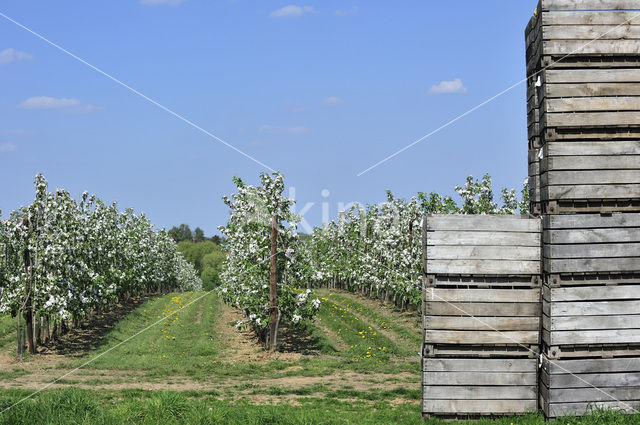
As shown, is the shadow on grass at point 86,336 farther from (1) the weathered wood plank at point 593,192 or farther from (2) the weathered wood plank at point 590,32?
(2) the weathered wood plank at point 590,32

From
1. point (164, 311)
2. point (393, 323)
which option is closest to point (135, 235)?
point (164, 311)

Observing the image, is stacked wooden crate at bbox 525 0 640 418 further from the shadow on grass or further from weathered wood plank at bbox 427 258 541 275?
the shadow on grass

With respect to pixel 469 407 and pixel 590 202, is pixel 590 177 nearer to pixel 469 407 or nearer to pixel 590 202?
pixel 590 202

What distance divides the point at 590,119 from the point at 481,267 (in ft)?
13.6

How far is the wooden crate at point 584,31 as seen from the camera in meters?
14.2

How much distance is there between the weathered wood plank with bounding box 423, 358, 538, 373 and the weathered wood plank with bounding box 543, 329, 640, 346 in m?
0.80

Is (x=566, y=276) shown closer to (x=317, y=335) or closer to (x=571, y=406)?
(x=571, y=406)

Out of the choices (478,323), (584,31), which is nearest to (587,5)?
(584,31)

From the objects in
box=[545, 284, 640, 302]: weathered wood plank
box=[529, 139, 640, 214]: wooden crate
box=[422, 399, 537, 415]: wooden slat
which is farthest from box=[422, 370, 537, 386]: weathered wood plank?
box=[529, 139, 640, 214]: wooden crate

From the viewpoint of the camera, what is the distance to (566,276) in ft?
46.1

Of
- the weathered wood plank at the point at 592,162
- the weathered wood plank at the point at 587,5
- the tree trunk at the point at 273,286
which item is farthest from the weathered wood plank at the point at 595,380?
the tree trunk at the point at 273,286

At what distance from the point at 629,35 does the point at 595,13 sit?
92 centimetres

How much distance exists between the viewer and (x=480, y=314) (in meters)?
14.3

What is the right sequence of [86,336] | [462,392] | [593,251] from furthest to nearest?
[86,336] < [462,392] < [593,251]
